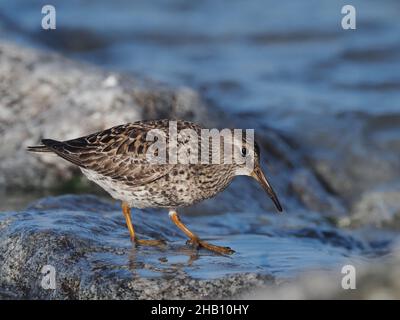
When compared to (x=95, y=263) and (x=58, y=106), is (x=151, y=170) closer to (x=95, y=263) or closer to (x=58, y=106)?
(x=95, y=263)

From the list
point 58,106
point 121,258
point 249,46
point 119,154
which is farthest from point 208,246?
point 249,46

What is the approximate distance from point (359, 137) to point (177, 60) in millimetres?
5376

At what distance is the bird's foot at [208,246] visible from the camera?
857cm

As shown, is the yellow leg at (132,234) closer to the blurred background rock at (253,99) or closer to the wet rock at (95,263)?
the wet rock at (95,263)

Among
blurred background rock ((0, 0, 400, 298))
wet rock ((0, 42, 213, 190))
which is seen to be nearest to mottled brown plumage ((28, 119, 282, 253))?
blurred background rock ((0, 0, 400, 298))

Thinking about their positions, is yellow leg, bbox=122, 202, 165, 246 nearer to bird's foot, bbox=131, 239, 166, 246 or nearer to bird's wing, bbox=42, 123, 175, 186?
bird's foot, bbox=131, 239, 166, 246

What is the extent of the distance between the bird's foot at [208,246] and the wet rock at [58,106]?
150 inches

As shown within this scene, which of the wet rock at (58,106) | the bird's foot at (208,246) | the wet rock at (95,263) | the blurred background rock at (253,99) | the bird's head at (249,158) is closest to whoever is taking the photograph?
the wet rock at (95,263)

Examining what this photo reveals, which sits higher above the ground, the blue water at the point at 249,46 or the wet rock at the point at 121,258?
the blue water at the point at 249,46

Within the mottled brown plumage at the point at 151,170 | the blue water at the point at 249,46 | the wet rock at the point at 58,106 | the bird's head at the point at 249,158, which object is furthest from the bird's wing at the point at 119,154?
the blue water at the point at 249,46

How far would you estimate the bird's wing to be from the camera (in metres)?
8.72
